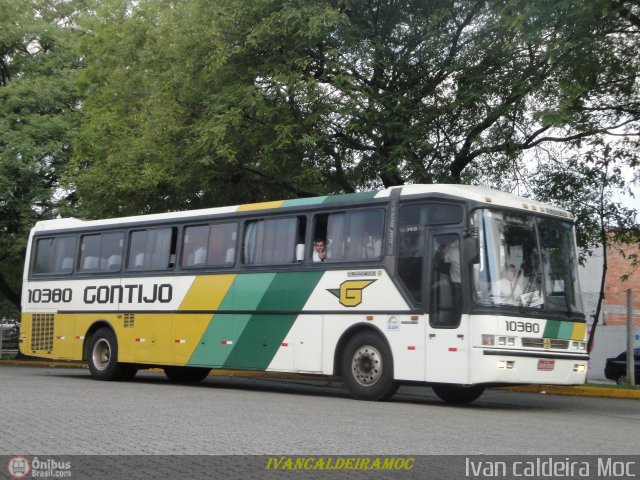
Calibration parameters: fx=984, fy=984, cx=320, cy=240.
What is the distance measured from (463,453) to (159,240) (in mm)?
12118

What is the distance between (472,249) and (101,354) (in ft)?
32.2

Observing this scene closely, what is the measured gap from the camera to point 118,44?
27.3 m

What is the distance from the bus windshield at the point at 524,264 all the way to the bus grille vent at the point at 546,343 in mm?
482

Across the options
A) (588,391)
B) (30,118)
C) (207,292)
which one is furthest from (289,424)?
(30,118)

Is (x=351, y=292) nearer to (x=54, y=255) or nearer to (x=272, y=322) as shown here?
(x=272, y=322)

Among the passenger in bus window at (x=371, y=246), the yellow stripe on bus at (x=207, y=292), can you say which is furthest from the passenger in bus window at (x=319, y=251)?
the yellow stripe on bus at (x=207, y=292)

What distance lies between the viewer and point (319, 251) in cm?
1672

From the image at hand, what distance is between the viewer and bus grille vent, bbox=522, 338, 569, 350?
Result: 47.9 ft

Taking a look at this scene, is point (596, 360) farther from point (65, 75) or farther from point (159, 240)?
point (65, 75)

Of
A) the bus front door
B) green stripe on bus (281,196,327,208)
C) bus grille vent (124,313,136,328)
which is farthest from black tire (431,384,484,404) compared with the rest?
bus grille vent (124,313,136,328)

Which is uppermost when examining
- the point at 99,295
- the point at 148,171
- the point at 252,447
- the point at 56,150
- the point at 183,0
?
the point at 183,0

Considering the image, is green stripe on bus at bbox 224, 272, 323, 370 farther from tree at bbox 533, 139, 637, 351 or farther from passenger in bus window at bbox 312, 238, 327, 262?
tree at bbox 533, 139, 637, 351

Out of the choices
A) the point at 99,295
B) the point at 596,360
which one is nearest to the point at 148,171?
the point at 99,295

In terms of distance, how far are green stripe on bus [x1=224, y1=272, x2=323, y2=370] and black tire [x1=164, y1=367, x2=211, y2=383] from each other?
3.45m
